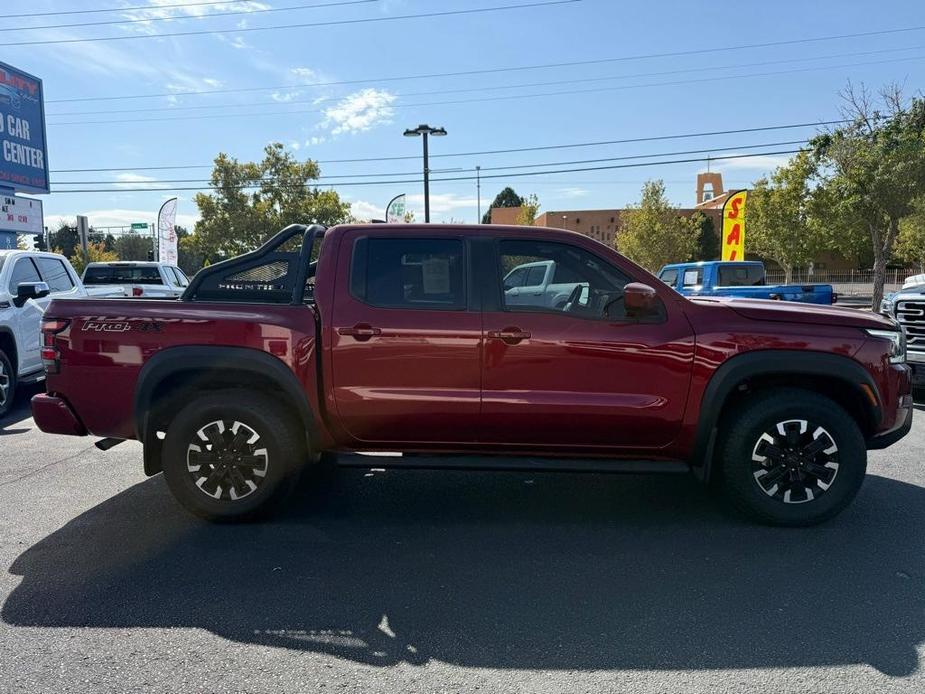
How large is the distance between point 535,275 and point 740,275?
44.2 feet

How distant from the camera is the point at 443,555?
155 inches

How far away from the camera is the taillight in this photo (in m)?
4.35

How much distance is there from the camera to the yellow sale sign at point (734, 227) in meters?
26.0

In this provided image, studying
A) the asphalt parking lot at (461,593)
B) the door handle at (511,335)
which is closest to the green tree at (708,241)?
the asphalt parking lot at (461,593)

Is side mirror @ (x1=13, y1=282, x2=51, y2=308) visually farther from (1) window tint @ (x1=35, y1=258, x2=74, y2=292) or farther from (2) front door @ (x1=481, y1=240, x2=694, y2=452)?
(2) front door @ (x1=481, y1=240, x2=694, y2=452)

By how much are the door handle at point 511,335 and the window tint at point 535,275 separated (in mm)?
389

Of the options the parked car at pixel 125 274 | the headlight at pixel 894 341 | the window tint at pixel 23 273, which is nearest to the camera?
the headlight at pixel 894 341

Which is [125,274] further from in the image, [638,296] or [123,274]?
[638,296]

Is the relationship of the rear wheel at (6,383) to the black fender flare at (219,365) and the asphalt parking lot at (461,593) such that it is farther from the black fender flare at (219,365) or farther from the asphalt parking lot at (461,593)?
the black fender flare at (219,365)

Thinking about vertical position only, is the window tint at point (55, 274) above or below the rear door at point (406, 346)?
above

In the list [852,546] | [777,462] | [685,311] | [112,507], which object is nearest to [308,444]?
[112,507]

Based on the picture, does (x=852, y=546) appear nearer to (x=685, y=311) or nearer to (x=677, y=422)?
(x=677, y=422)

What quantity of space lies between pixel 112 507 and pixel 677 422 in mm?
3879

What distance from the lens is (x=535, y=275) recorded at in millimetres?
4434
